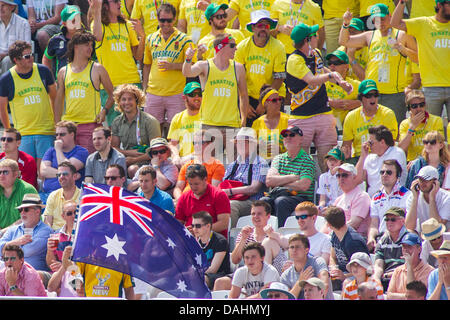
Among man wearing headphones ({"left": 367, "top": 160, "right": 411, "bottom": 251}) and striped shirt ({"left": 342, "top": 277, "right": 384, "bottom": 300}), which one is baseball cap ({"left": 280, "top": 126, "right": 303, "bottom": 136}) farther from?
striped shirt ({"left": 342, "top": 277, "right": 384, "bottom": 300})

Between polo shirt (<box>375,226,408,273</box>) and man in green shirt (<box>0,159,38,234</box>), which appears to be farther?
man in green shirt (<box>0,159,38,234</box>)

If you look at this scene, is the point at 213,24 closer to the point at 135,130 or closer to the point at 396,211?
the point at 135,130

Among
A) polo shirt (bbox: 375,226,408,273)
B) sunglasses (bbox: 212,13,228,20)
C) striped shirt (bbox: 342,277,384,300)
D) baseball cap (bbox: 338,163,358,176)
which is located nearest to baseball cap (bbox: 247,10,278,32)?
sunglasses (bbox: 212,13,228,20)

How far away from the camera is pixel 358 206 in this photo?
965cm

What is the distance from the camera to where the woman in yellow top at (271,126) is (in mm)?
11023

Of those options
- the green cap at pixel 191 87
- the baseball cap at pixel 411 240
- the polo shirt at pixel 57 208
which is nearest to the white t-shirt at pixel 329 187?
the baseball cap at pixel 411 240

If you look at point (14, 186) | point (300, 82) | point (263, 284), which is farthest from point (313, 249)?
point (14, 186)

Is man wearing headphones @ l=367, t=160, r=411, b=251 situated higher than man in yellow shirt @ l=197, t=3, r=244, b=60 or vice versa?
man in yellow shirt @ l=197, t=3, r=244, b=60

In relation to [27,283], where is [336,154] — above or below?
above

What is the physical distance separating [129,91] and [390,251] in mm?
4232

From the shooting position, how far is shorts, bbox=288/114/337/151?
11.0m

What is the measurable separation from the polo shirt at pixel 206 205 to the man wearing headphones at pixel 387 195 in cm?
154

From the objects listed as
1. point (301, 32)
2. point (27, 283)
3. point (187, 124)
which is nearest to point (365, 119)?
point (301, 32)

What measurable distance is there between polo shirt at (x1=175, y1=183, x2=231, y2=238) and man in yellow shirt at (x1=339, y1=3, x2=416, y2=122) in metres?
3.03
